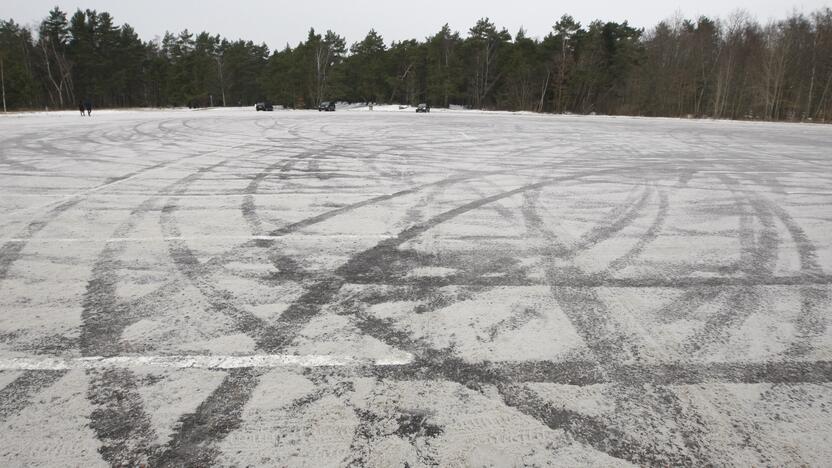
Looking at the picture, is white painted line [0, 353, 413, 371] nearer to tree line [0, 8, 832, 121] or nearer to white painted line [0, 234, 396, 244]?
white painted line [0, 234, 396, 244]

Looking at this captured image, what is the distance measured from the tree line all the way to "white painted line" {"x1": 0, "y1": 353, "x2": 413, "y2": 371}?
59.8 metres

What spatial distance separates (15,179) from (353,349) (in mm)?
9626

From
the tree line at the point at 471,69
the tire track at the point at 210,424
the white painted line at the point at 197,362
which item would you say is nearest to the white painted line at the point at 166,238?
the white painted line at the point at 197,362

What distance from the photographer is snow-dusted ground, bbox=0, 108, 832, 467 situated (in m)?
2.32

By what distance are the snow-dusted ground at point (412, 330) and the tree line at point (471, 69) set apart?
56.5 meters

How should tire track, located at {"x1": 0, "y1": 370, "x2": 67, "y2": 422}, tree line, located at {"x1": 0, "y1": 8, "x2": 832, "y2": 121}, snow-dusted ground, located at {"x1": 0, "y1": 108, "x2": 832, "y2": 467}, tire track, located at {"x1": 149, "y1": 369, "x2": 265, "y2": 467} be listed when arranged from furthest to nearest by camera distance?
1. tree line, located at {"x1": 0, "y1": 8, "x2": 832, "y2": 121}
2. tire track, located at {"x1": 0, "y1": 370, "x2": 67, "y2": 422}
3. snow-dusted ground, located at {"x1": 0, "y1": 108, "x2": 832, "y2": 467}
4. tire track, located at {"x1": 149, "y1": 369, "x2": 265, "y2": 467}

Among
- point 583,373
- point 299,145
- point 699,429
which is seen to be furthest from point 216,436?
point 299,145

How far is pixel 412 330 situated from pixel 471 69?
8395 cm

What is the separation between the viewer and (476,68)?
80.5 metres

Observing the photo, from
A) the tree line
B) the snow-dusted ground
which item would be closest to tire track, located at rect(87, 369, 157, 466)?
the snow-dusted ground

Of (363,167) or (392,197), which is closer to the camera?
(392,197)

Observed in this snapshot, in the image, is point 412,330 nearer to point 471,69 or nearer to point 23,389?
point 23,389

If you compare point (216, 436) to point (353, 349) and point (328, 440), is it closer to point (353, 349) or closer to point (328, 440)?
point (328, 440)

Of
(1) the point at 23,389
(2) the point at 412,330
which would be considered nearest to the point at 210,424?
(1) the point at 23,389
